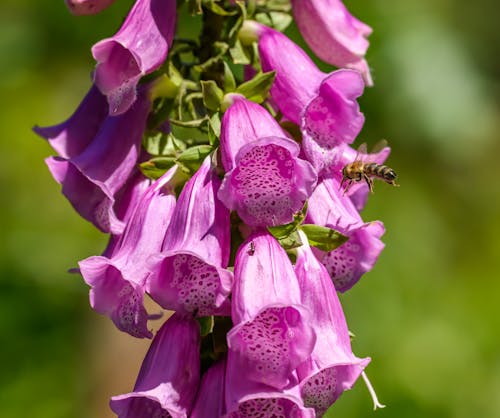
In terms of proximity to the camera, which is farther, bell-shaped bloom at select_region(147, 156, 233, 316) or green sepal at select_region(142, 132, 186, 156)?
green sepal at select_region(142, 132, 186, 156)

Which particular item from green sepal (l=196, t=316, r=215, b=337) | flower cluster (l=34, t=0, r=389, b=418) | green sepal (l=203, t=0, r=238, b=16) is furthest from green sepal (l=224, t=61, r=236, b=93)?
green sepal (l=196, t=316, r=215, b=337)

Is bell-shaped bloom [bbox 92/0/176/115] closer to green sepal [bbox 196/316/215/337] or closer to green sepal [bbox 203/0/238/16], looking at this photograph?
green sepal [bbox 203/0/238/16]

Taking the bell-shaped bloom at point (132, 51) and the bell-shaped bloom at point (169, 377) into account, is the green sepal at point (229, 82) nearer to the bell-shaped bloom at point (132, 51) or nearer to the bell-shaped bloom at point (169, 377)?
the bell-shaped bloom at point (132, 51)

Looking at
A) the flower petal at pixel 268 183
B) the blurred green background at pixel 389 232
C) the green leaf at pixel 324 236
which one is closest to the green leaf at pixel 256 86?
the flower petal at pixel 268 183

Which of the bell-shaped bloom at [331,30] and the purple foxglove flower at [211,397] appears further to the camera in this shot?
the bell-shaped bloom at [331,30]

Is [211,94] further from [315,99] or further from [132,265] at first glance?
[132,265]

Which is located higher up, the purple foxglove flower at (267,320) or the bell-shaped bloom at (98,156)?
the bell-shaped bloom at (98,156)
